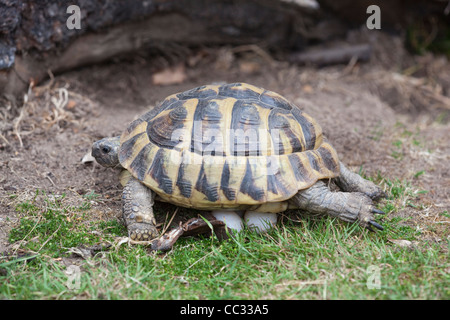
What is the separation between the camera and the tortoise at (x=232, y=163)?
2.77 m

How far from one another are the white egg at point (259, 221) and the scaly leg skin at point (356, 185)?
684 millimetres

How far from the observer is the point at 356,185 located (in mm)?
3246

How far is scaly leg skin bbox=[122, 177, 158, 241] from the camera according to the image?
2.86 meters

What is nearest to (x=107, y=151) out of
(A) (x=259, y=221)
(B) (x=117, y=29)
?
(A) (x=259, y=221)

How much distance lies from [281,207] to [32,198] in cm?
179

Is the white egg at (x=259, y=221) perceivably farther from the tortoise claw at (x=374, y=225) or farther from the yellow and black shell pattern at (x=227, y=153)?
the tortoise claw at (x=374, y=225)

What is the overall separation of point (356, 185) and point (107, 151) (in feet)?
6.08

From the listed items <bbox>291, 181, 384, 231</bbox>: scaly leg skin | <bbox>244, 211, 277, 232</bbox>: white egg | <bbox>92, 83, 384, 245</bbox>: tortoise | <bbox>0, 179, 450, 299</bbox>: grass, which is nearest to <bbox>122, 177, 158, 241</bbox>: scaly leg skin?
<bbox>92, 83, 384, 245</bbox>: tortoise

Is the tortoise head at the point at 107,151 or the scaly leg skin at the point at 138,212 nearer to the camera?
the scaly leg skin at the point at 138,212

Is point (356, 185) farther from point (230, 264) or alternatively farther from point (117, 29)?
point (117, 29)

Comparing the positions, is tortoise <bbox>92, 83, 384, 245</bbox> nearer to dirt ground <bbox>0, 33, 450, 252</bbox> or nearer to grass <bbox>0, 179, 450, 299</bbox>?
grass <bbox>0, 179, 450, 299</bbox>

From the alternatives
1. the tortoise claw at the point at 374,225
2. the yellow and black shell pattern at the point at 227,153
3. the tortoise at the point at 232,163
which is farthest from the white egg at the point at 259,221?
the tortoise claw at the point at 374,225
